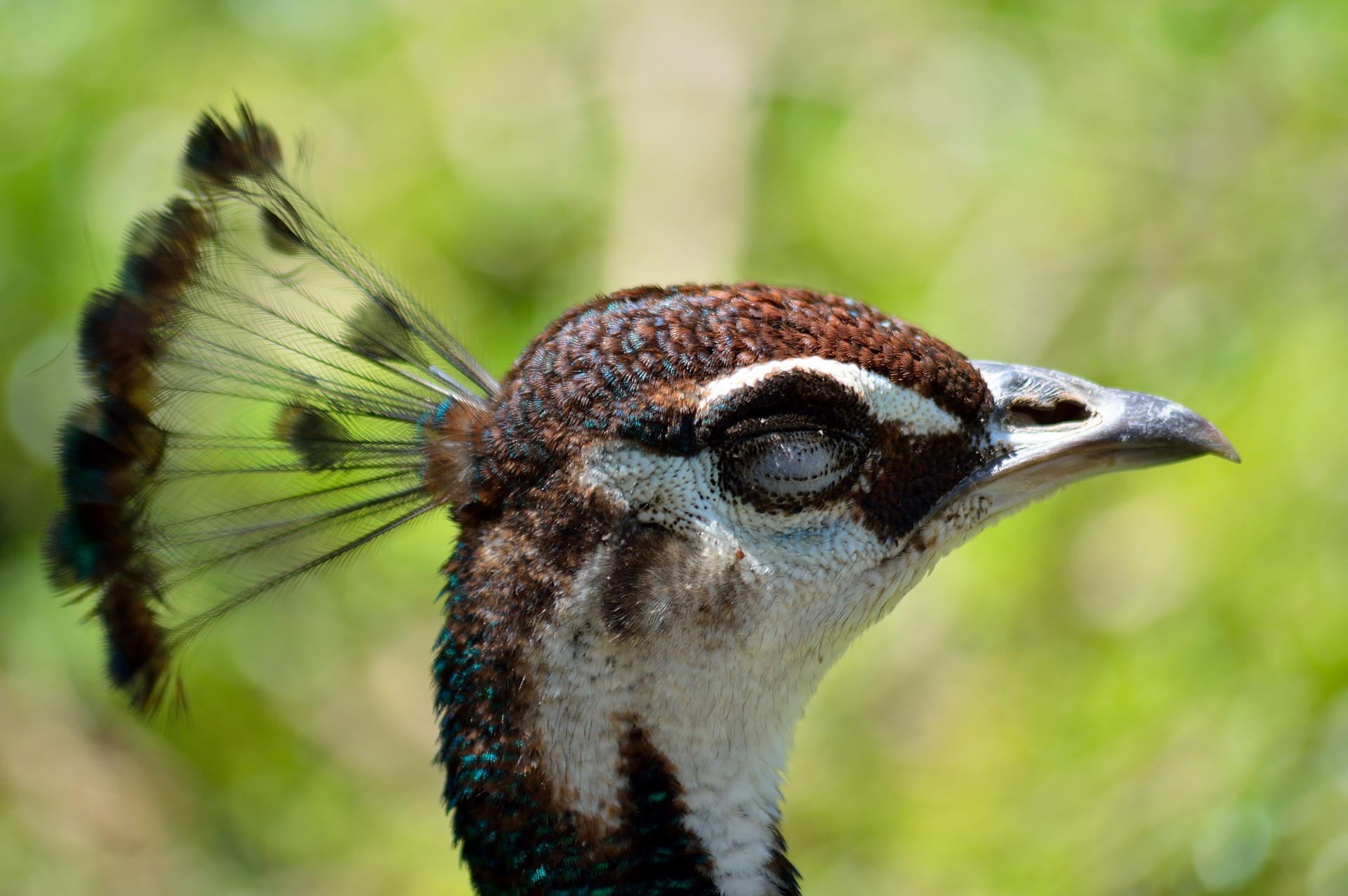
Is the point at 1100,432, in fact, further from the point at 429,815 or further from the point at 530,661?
the point at 429,815

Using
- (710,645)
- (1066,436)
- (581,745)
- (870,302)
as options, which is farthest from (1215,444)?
(870,302)

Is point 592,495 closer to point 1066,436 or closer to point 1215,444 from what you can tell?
point 1066,436

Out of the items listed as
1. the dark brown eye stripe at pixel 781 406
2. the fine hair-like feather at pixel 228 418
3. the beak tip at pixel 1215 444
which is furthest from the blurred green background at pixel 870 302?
the fine hair-like feather at pixel 228 418

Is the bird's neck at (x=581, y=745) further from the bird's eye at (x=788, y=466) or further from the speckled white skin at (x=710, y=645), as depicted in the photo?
the bird's eye at (x=788, y=466)

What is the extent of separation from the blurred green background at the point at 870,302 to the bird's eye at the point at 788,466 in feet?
3.34

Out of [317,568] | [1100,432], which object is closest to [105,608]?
[317,568]

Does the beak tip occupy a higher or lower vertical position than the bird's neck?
higher

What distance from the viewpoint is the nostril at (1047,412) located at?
4.65ft

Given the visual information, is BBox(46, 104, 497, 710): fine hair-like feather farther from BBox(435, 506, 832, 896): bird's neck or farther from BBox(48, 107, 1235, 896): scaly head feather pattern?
BBox(435, 506, 832, 896): bird's neck

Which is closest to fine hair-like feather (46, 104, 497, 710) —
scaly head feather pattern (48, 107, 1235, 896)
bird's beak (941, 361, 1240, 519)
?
scaly head feather pattern (48, 107, 1235, 896)

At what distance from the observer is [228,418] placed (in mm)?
1445

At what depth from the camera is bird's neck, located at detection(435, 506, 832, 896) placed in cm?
129

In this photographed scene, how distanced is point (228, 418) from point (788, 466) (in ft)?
1.93

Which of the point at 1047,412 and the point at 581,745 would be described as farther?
the point at 1047,412
